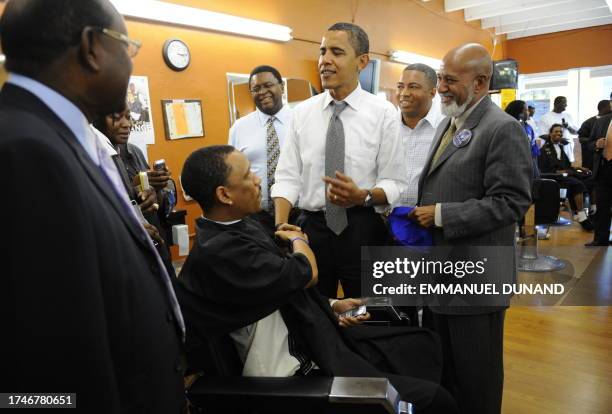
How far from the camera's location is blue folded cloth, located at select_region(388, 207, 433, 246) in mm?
1815

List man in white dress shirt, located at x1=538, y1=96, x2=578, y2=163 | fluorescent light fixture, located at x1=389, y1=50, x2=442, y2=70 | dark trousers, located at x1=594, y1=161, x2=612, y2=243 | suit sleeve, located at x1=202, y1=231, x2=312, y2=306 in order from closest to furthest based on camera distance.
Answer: suit sleeve, located at x1=202, y1=231, x2=312, y2=306 → dark trousers, located at x1=594, y1=161, x2=612, y2=243 → fluorescent light fixture, located at x1=389, y1=50, x2=442, y2=70 → man in white dress shirt, located at x1=538, y1=96, x2=578, y2=163

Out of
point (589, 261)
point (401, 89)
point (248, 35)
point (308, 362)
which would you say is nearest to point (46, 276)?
point (308, 362)

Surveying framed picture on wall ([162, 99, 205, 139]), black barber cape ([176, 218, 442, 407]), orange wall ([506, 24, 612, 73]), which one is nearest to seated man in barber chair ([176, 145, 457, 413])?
black barber cape ([176, 218, 442, 407])

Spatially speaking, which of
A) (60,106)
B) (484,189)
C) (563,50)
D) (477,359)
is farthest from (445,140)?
(563,50)

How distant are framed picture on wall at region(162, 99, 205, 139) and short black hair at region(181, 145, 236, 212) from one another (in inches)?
97.4

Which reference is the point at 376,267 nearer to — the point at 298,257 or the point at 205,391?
the point at 298,257

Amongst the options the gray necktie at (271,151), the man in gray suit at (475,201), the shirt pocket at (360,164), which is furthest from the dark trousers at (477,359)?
the gray necktie at (271,151)

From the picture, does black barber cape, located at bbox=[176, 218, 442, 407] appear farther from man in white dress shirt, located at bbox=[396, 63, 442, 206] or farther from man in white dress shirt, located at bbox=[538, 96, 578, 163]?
man in white dress shirt, located at bbox=[538, 96, 578, 163]

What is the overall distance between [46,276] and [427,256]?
154cm

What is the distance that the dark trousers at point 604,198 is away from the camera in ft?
15.8

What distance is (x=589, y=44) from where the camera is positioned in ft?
30.7

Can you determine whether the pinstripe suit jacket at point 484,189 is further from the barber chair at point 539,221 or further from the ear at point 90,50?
the barber chair at point 539,221

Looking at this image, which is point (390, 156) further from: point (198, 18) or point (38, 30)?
point (198, 18)

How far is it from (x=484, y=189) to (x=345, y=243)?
62 cm
